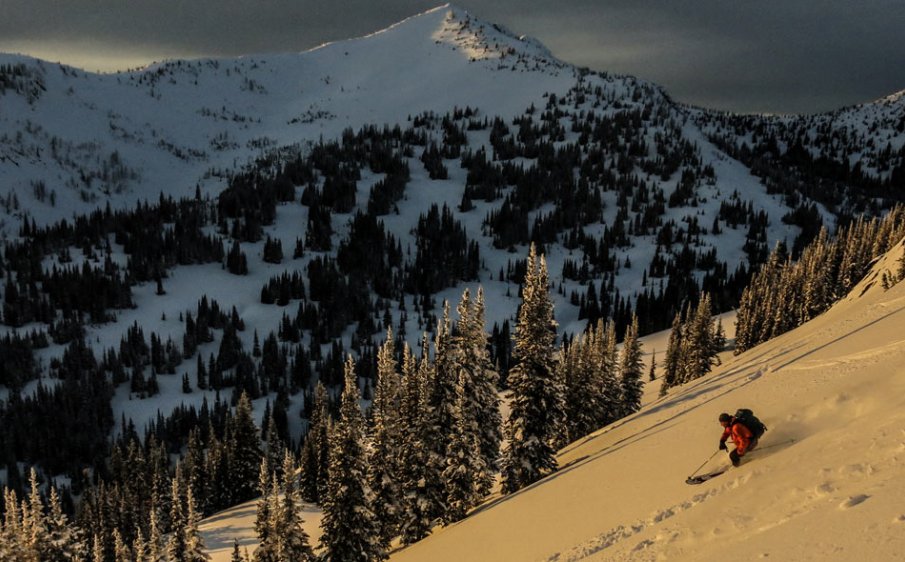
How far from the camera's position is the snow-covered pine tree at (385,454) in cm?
3744

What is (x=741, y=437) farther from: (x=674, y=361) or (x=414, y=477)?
(x=674, y=361)

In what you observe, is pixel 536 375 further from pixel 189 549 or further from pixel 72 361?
pixel 72 361

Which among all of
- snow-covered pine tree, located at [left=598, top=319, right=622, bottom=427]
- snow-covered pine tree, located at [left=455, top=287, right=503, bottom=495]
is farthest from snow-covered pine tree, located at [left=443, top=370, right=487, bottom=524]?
snow-covered pine tree, located at [left=598, top=319, right=622, bottom=427]

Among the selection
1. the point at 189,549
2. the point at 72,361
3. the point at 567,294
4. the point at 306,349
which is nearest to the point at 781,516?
the point at 189,549

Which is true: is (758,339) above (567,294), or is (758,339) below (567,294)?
above

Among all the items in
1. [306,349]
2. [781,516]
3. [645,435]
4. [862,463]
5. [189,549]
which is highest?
[862,463]

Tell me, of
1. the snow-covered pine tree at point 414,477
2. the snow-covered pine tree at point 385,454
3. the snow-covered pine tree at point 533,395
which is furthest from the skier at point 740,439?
the snow-covered pine tree at point 385,454

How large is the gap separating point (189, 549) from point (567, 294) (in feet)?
533

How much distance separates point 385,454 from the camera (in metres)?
38.0

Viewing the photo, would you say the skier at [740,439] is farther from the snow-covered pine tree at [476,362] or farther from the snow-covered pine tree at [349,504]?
the snow-covered pine tree at [349,504]

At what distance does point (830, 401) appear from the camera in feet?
66.6

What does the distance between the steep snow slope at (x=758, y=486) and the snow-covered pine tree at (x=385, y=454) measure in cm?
426

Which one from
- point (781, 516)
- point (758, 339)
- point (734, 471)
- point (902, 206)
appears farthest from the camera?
point (902, 206)

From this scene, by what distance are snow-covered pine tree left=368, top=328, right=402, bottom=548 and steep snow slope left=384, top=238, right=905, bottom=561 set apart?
4259 millimetres
